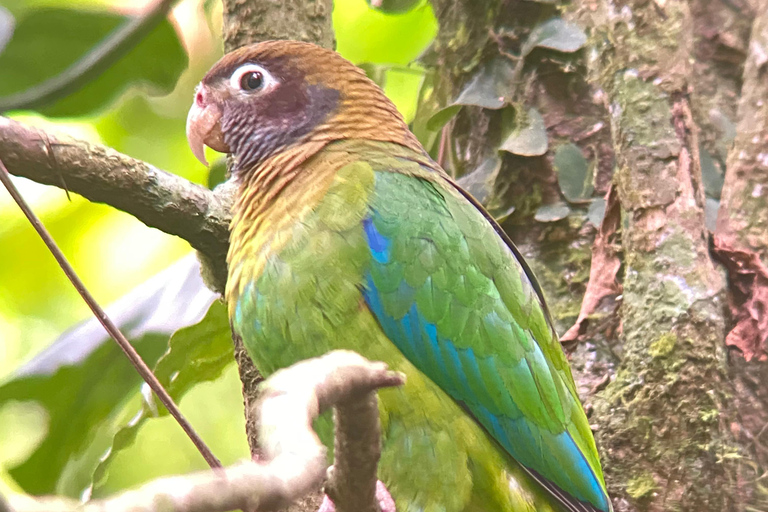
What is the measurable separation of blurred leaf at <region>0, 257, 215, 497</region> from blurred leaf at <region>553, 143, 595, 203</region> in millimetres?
1267

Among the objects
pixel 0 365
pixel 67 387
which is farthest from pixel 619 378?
pixel 0 365

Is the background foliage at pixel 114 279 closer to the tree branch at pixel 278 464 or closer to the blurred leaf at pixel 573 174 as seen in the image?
the blurred leaf at pixel 573 174

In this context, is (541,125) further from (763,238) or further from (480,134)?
(763,238)

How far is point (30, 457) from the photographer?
262cm

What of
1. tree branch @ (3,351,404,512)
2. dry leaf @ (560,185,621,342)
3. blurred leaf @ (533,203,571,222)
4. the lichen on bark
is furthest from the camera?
blurred leaf @ (533,203,571,222)

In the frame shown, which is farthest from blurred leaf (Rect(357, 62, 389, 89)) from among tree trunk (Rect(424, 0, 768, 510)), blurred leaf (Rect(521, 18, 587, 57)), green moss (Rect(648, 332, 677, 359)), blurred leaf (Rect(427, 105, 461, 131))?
green moss (Rect(648, 332, 677, 359))

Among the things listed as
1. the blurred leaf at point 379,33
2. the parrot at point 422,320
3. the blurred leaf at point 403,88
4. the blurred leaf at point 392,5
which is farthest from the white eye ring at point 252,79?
the blurred leaf at point 403,88

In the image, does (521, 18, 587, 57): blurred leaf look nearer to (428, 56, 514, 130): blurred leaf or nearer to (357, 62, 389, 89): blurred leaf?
(428, 56, 514, 130): blurred leaf

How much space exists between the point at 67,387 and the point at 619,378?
5.91ft

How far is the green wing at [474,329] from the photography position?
1.95 metres

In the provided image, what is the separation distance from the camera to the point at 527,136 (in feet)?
9.28

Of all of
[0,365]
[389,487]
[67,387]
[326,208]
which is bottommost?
[0,365]

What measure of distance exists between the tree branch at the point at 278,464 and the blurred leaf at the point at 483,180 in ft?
6.45

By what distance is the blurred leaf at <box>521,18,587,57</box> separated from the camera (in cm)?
285
